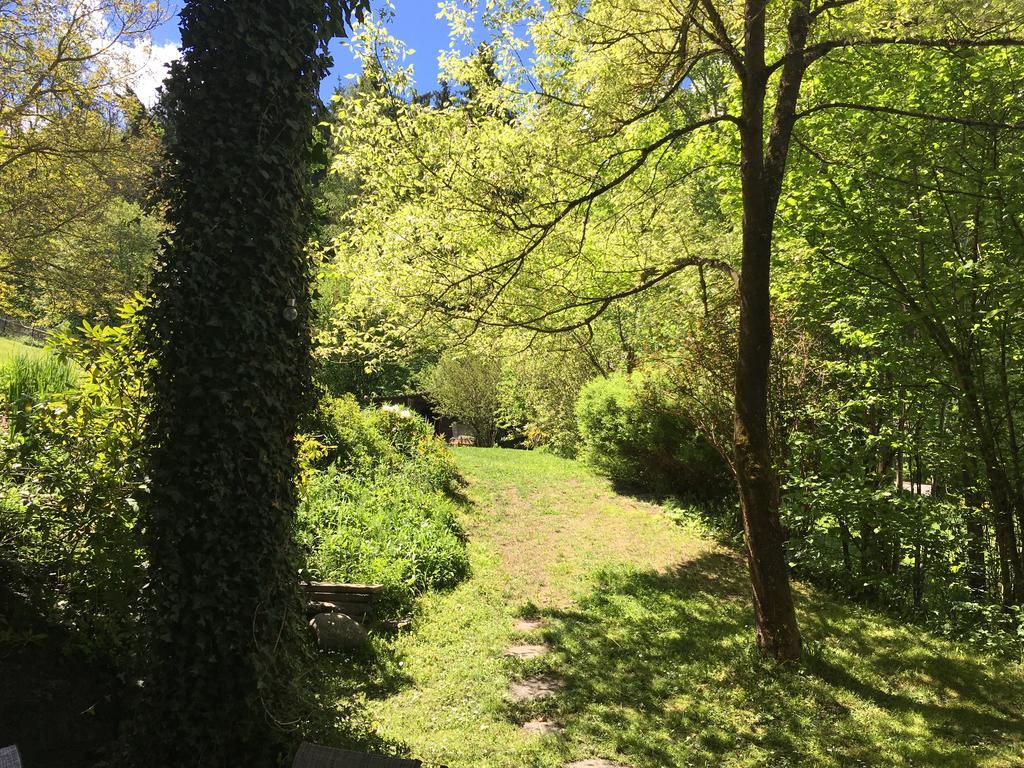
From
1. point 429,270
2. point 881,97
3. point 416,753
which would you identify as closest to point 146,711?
point 416,753

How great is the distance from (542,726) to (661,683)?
1.41 metres

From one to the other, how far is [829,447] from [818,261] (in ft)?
8.08

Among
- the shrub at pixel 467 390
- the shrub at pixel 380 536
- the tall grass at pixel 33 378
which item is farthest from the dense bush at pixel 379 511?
the shrub at pixel 467 390

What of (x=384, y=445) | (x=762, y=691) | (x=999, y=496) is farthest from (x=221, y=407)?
(x=384, y=445)

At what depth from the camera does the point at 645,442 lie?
1198 centimetres

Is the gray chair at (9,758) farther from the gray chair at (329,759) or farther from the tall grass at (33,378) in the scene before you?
the tall grass at (33,378)

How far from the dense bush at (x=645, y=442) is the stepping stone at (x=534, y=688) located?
17.2 feet

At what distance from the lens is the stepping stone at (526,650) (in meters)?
5.85

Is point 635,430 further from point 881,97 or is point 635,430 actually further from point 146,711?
point 146,711

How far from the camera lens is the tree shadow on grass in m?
4.36

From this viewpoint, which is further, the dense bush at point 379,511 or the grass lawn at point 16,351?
the grass lawn at point 16,351

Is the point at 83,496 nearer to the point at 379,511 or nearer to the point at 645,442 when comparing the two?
the point at 379,511

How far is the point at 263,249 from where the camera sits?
10.5 ft

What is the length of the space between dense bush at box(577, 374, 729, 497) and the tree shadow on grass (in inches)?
146
